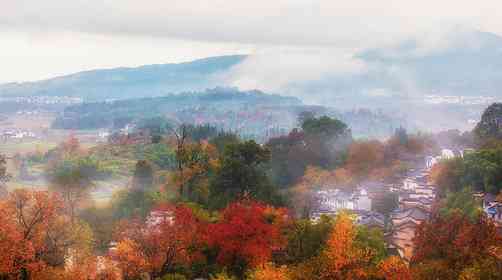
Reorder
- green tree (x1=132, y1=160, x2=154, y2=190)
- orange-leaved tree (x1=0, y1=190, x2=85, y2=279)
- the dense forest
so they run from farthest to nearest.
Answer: green tree (x1=132, y1=160, x2=154, y2=190)
the dense forest
orange-leaved tree (x1=0, y1=190, x2=85, y2=279)

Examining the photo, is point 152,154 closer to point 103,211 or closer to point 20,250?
point 103,211

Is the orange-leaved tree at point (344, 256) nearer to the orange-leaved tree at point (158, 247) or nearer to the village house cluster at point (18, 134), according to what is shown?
the orange-leaved tree at point (158, 247)

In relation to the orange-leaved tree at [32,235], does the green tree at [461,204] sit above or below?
below

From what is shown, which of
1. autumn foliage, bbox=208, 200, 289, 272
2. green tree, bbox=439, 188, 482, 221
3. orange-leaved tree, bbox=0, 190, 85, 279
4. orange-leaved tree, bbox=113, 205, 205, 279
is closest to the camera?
orange-leaved tree, bbox=0, 190, 85, 279

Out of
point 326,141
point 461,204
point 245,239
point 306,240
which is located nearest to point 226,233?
point 245,239

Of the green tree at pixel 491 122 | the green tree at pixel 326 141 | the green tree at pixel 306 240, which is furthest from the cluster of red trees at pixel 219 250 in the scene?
the green tree at pixel 491 122

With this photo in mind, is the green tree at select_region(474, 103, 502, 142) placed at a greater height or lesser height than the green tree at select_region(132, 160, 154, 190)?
greater

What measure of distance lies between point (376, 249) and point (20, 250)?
38.4 ft

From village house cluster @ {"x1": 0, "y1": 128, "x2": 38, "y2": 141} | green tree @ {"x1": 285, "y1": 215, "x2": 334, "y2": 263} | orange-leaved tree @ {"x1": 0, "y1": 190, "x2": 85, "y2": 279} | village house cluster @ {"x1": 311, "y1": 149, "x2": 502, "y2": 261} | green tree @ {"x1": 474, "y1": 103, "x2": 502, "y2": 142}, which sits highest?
green tree @ {"x1": 474, "y1": 103, "x2": 502, "y2": 142}

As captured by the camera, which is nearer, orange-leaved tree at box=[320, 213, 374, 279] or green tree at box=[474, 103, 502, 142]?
orange-leaved tree at box=[320, 213, 374, 279]

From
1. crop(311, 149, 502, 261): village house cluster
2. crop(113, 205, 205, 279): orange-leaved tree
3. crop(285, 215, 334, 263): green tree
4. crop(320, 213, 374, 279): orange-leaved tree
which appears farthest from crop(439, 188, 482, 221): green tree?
crop(113, 205, 205, 279): orange-leaved tree

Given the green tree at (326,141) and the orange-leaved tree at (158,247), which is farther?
the green tree at (326,141)

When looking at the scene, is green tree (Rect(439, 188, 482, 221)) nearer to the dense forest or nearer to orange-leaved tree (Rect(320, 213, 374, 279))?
the dense forest

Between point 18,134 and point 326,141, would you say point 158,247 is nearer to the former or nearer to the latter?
point 326,141
